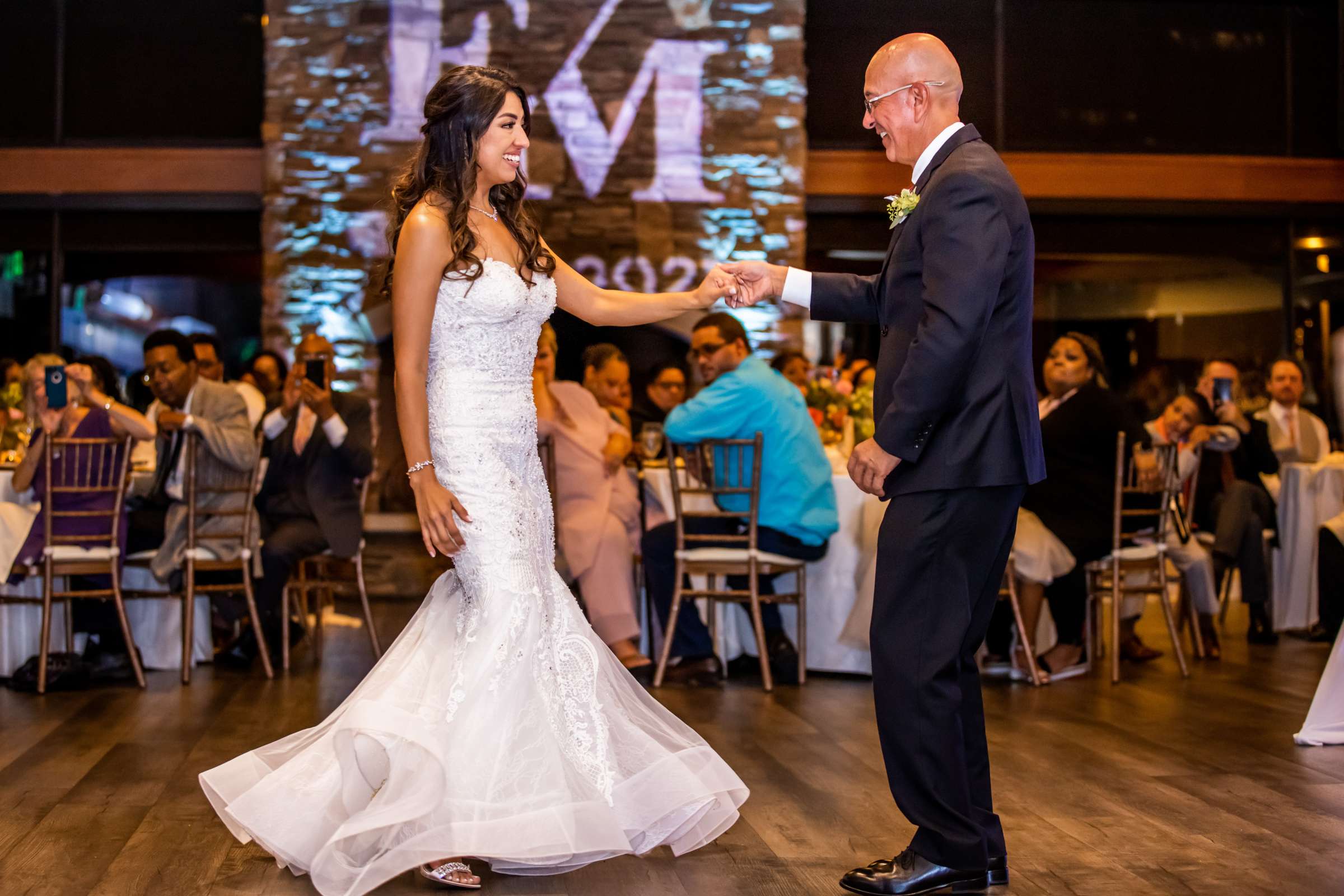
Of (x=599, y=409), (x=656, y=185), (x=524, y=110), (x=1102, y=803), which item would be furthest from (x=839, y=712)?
(x=656, y=185)

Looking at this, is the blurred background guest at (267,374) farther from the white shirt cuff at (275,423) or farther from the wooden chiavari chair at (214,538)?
the wooden chiavari chair at (214,538)

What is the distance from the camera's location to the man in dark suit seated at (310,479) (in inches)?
216

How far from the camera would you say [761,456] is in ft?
16.4

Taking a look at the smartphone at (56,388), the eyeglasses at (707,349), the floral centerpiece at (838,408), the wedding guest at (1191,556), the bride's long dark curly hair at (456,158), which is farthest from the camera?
the floral centerpiece at (838,408)

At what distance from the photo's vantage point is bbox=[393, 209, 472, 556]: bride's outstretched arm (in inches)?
98.3

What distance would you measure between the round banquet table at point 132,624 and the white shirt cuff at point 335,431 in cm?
93

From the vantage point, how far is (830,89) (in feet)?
31.3

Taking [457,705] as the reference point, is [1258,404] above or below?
above

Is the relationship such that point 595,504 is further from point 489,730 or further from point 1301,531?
point 1301,531

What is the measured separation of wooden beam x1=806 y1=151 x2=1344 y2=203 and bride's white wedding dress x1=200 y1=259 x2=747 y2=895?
700 centimetres

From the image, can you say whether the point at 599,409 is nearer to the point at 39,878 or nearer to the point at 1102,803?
the point at 1102,803

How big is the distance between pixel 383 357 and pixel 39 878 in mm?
6766

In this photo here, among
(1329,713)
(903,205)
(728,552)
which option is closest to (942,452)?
(903,205)

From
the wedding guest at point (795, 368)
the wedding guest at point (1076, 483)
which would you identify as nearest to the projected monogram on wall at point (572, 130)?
the wedding guest at point (795, 368)
